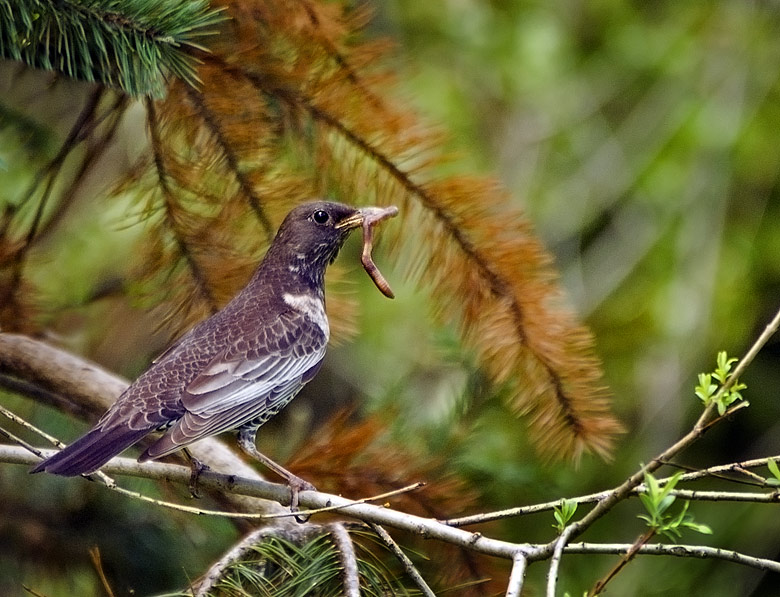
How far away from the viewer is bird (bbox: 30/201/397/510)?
2.45 metres

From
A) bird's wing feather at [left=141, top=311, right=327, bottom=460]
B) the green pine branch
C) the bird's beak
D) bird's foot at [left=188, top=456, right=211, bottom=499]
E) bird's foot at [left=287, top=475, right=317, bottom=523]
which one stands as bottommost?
bird's foot at [left=287, top=475, right=317, bottom=523]

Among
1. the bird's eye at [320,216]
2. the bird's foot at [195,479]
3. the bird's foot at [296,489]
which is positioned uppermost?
the bird's eye at [320,216]

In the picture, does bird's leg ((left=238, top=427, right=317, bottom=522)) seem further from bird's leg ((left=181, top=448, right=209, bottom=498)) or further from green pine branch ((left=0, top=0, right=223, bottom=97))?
green pine branch ((left=0, top=0, right=223, bottom=97))

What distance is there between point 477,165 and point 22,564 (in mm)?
2446

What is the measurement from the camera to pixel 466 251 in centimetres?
245

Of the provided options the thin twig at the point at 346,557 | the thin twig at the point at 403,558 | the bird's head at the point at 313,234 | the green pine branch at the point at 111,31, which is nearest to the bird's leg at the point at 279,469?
the thin twig at the point at 346,557

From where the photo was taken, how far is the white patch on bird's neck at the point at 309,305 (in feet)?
9.35

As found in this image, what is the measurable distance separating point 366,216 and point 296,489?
0.65 meters

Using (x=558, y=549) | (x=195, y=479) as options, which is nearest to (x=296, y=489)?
(x=195, y=479)

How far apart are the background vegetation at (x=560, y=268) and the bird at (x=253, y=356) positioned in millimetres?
363

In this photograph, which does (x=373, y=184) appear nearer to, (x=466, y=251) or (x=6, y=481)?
(x=466, y=251)

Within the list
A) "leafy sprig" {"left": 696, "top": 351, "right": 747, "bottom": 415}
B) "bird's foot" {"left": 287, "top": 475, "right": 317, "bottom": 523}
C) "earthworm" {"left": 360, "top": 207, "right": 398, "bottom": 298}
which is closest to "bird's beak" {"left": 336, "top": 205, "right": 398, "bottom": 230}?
"earthworm" {"left": 360, "top": 207, "right": 398, "bottom": 298}

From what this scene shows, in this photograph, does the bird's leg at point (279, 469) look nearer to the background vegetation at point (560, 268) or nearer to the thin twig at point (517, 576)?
the background vegetation at point (560, 268)

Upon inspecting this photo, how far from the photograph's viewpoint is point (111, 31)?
6.89ft
